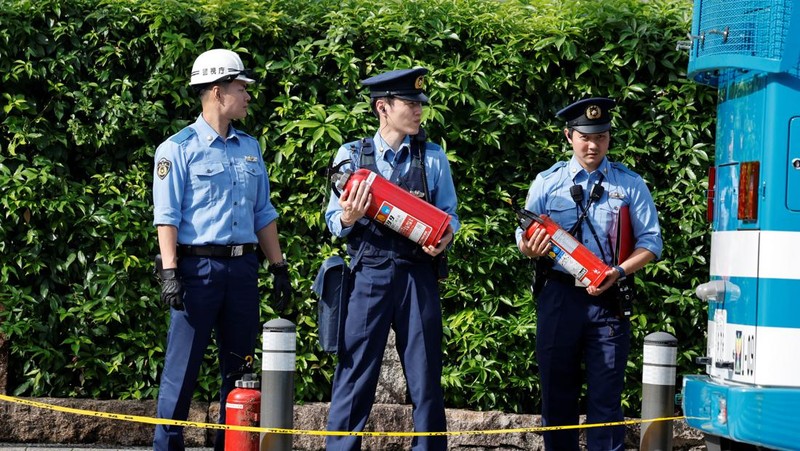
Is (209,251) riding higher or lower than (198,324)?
higher

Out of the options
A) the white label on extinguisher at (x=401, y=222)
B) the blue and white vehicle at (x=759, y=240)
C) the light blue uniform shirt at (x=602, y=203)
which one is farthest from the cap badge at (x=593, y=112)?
the white label on extinguisher at (x=401, y=222)

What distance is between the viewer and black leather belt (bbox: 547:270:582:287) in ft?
20.4

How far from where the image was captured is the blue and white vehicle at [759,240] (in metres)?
5.26

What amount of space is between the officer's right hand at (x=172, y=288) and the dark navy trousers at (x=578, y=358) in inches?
73.8

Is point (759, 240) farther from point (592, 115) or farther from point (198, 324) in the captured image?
point (198, 324)

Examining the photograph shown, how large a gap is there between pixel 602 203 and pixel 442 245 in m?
0.96

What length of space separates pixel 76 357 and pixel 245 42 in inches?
87.9

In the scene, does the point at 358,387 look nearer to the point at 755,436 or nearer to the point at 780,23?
the point at 755,436

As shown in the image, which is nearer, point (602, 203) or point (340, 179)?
point (340, 179)

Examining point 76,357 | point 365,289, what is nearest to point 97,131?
point 76,357

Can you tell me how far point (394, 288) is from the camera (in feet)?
19.6

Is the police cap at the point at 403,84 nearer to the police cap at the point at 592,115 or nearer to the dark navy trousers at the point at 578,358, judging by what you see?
the police cap at the point at 592,115

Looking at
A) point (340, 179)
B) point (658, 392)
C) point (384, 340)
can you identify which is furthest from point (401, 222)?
point (658, 392)

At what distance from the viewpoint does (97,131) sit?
745 cm
